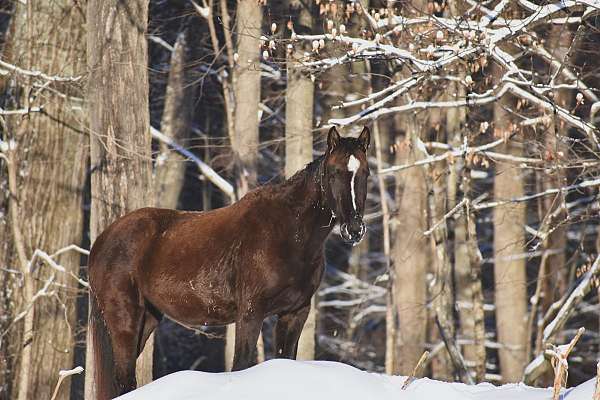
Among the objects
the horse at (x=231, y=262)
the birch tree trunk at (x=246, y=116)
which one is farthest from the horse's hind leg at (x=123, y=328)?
the birch tree trunk at (x=246, y=116)

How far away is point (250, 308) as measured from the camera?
7.23 m

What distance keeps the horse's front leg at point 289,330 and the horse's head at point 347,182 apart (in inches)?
37.8

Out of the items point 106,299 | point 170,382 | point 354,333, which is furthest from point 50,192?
point 354,333

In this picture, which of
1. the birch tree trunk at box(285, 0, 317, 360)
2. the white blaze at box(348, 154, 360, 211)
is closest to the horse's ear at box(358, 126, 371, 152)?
the white blaze at box(348, 154, 360, 211)

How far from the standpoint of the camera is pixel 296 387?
523cm

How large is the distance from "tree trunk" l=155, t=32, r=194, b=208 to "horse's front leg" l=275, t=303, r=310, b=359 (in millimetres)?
9235

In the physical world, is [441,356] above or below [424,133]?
below

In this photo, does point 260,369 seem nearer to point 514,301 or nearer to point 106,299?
point 106,299

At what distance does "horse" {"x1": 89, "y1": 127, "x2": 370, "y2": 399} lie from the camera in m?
7.12

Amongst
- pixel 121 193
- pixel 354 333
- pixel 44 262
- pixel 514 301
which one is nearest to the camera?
pixel 121 193

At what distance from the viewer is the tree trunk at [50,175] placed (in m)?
12.0

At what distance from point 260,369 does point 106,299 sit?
2927 millimetres

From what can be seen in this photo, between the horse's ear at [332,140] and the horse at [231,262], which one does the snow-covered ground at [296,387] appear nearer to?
the horse at [231,262]

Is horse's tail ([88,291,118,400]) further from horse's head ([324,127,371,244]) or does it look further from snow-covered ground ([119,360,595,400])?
snow-covered ground ([119,360,595,400])
